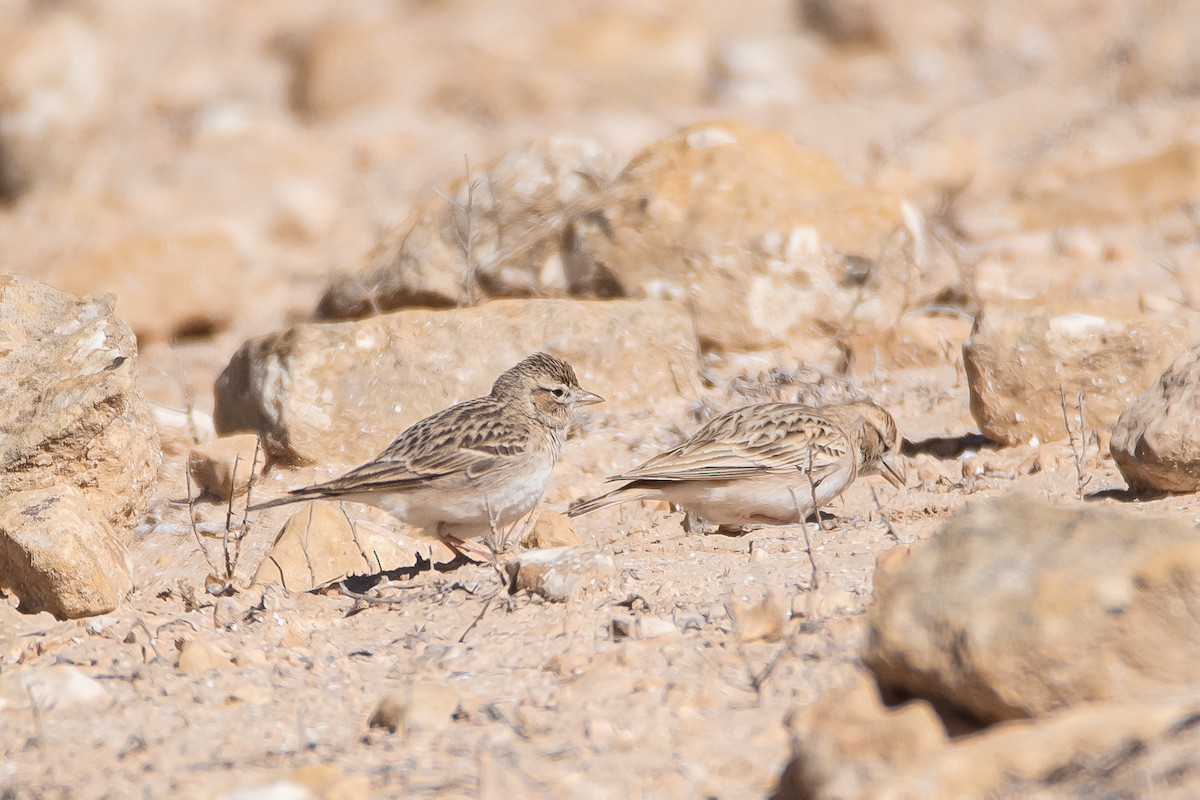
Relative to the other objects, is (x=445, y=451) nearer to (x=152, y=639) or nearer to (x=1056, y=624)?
(x=152, y=639)

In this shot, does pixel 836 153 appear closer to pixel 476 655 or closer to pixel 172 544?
pixel 172 544

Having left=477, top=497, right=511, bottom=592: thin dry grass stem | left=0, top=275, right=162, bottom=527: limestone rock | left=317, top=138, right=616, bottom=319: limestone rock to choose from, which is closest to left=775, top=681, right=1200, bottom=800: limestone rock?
left=477, top=497, right=511, bottom=592: thin dry grass stem

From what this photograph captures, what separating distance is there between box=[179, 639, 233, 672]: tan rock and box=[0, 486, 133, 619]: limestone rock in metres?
0.67

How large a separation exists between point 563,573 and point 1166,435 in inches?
84.4

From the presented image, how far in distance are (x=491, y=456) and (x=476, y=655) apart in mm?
1614

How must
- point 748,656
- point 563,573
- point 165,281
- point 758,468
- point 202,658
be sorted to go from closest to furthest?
1. point 748,656
2. point 202,658
3. point 563,573
4. point 758,468
5. point 165,281

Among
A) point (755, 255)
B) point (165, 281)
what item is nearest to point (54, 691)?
point (755, 255)

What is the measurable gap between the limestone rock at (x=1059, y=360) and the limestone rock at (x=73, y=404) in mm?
3337

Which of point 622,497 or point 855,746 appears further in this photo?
point 622,497

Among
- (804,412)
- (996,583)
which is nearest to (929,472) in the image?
(804,412)

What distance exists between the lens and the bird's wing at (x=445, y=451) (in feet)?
17.1

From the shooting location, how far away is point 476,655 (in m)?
3.83

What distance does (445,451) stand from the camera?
5.36 meters

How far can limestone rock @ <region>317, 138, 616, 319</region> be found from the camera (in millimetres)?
7961
